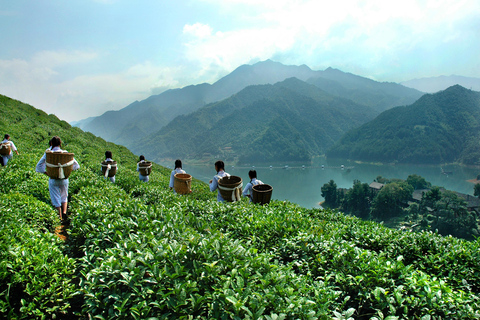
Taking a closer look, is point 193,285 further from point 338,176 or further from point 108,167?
point 338,176

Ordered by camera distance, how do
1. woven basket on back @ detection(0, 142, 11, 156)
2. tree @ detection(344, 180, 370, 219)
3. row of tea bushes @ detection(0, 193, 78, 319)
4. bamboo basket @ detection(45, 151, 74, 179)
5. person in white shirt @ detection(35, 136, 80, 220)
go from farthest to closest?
tree @ detection(344, 180, 370, 219) → woven basket on back @ detection(0, 142, 11, 156) → person in white shirt @ detection(35, 136, 80, 220) → bamboo basket @ detection(45, 151, 74, 179) → row of tea bushes @ detection(0, 193, 78, 319)

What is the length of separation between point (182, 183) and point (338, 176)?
11642cm

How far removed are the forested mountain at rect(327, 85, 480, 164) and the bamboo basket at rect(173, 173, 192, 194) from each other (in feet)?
496

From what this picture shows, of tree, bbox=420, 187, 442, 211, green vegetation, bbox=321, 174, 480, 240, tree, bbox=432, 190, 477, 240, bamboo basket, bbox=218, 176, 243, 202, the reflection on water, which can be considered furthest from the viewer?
the reflection on water

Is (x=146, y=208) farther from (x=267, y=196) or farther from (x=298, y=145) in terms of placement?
(x=298, y=145)

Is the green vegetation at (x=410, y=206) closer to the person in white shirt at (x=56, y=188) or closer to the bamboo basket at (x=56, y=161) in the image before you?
the person in white shirt at (x=56, y=188)

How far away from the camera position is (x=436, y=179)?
10694 centimetres

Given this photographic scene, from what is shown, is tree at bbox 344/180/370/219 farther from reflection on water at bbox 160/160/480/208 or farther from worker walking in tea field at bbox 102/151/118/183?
worker walking in tea field at bbox 102/151/118/183

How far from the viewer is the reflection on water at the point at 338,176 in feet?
299

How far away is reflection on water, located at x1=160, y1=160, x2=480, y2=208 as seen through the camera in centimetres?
9106

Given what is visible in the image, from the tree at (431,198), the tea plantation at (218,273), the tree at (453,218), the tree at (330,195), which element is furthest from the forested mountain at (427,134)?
the tea plantation at (218,273)

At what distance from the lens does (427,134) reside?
5561 inches

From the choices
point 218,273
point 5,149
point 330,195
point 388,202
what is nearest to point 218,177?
point 218,273

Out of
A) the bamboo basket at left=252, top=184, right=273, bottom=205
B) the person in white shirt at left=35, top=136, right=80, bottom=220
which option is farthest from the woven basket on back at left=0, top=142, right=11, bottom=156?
the bamboo basket at left=252, top=184, right=273, bottom=205
